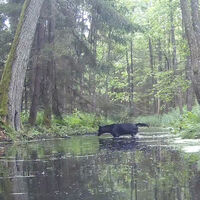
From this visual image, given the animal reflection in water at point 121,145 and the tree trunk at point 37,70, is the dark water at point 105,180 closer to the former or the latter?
the animal reflection in water at point 121,145

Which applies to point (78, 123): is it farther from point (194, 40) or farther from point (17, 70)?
point (194, 40)

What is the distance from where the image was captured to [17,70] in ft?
37.5

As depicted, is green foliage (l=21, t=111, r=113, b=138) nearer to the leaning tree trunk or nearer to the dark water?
the leaning tree trunk

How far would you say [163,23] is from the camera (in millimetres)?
29547

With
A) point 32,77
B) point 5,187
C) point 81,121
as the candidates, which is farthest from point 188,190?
point 81,121

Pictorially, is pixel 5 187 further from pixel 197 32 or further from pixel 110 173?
pixel 197 32

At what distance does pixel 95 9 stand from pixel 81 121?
20.8ft

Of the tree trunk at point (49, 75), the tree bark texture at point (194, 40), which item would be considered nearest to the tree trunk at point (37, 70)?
the tree trunk at point (49, 75)

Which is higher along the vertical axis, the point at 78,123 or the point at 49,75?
the point at 49,75

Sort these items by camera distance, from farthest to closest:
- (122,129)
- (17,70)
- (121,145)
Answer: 1. (122,129)
2. (17,70)
3. (121,145)

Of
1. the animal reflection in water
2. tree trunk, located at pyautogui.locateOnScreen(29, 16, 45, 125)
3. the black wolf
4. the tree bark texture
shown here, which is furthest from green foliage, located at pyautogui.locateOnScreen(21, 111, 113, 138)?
the tree bark texture

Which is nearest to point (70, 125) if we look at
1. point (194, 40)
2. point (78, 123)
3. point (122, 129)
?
point (78, 123)

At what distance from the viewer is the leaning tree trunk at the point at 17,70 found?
11008 millimetres

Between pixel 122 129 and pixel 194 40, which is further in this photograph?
pixel 122 129
